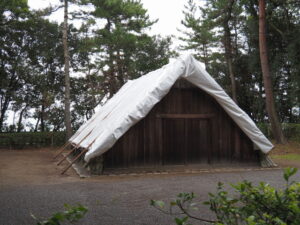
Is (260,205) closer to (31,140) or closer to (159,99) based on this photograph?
(159,99)

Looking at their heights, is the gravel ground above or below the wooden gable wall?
below

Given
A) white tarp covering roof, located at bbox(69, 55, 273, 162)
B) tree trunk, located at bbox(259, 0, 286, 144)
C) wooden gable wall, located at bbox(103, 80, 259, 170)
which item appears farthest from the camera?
tree trunk, located at bbox(259, 0, 286, 144)

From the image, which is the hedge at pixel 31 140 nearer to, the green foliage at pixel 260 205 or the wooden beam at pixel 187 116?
the wooden beam at pixel 187 116

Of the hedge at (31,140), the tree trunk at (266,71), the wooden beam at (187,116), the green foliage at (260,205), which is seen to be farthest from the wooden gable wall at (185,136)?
the hedge at (31,140)

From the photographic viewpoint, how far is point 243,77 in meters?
23.5

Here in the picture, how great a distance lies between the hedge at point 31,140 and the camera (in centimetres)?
1565

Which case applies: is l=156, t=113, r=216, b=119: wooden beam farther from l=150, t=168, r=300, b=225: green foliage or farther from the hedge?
the hedge

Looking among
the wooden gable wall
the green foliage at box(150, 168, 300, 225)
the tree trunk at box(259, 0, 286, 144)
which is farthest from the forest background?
the green foliage at box(150, 168, 300, 225)

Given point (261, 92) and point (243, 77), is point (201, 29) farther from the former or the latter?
point (261, 92)

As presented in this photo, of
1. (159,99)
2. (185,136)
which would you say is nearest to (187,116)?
(185,136)

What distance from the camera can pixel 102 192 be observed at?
5352 mm

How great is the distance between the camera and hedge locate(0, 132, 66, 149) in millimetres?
15648

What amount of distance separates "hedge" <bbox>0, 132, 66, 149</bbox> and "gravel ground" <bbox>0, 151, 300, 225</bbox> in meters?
7.88

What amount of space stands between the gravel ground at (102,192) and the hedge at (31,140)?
7.88 m
